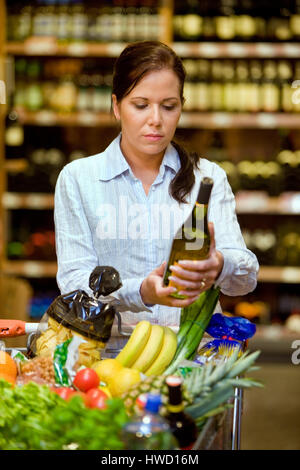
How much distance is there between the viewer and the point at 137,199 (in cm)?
198

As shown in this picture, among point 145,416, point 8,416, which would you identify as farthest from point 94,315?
point 145,416

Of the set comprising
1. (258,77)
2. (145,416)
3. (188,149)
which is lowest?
(145,416)

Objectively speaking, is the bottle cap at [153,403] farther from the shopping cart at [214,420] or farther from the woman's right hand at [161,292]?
the woman's right hand at [161,292]

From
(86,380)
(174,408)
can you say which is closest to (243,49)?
(86,380)

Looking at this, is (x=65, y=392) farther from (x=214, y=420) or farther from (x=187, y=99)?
(x=187, y=99)

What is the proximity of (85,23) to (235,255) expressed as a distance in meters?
3.23

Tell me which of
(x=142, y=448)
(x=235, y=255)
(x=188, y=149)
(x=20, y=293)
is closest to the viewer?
(x=142, y=448)

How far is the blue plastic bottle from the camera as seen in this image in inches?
37.4

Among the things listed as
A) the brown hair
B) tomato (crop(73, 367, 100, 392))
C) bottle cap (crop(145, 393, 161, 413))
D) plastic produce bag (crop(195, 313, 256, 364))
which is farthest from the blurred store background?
bottle cap (crop(145, 393, 161, 413))

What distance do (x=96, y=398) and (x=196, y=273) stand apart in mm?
361

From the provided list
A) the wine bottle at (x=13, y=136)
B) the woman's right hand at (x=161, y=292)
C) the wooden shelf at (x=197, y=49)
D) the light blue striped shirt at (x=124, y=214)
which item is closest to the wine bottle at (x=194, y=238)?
the woman's right hand at (x=161, y=292)

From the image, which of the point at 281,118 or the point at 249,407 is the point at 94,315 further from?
the point at 281,118

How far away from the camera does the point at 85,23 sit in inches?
179

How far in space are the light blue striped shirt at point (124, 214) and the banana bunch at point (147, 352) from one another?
44 centimetres
